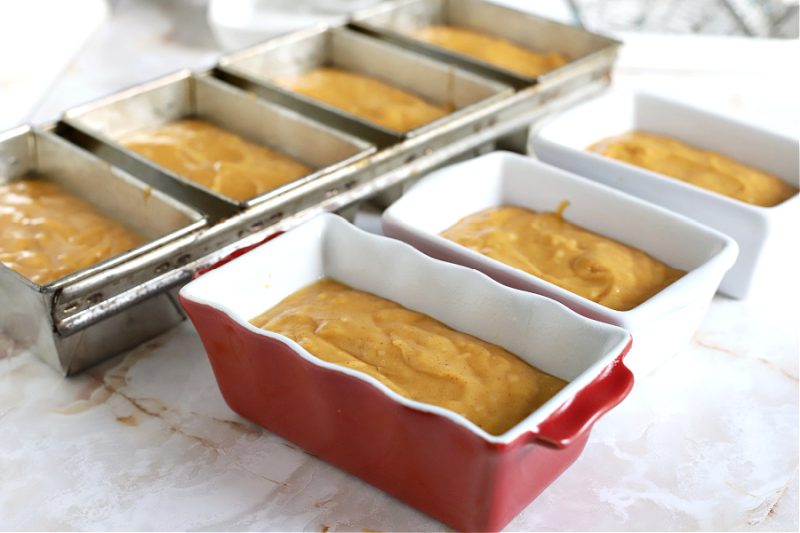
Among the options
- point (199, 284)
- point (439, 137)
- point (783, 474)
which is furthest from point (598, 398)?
point (439, 137)

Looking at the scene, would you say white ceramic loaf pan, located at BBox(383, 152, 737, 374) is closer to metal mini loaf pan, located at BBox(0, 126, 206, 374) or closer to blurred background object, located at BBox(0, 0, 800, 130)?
metal mini loaf pan, located at BBox(0, 126, 206, 374)

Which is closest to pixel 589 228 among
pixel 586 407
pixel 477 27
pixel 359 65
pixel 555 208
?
pixel 555 208

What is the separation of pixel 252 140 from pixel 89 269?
0.60 m

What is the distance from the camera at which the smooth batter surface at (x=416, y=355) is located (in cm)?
112

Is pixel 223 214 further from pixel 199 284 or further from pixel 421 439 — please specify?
pixel 421 439

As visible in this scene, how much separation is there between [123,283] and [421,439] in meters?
0.51

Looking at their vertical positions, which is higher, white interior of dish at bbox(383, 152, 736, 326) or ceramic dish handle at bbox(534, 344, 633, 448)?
white interior of dish at bbox(383, 152, 736, 326)

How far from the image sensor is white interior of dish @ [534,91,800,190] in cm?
169

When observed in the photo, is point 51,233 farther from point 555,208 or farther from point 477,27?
point 477,27

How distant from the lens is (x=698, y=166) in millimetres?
1695

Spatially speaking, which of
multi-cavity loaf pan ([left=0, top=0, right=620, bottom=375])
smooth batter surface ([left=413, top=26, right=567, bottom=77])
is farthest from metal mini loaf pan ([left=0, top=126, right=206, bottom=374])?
smooth batter surface ([left=413, top=26, right=567, bottom=77])

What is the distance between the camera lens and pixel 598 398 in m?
1.07

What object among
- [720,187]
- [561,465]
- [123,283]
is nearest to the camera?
[561,465]

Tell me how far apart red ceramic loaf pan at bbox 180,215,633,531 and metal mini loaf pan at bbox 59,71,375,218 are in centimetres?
25
